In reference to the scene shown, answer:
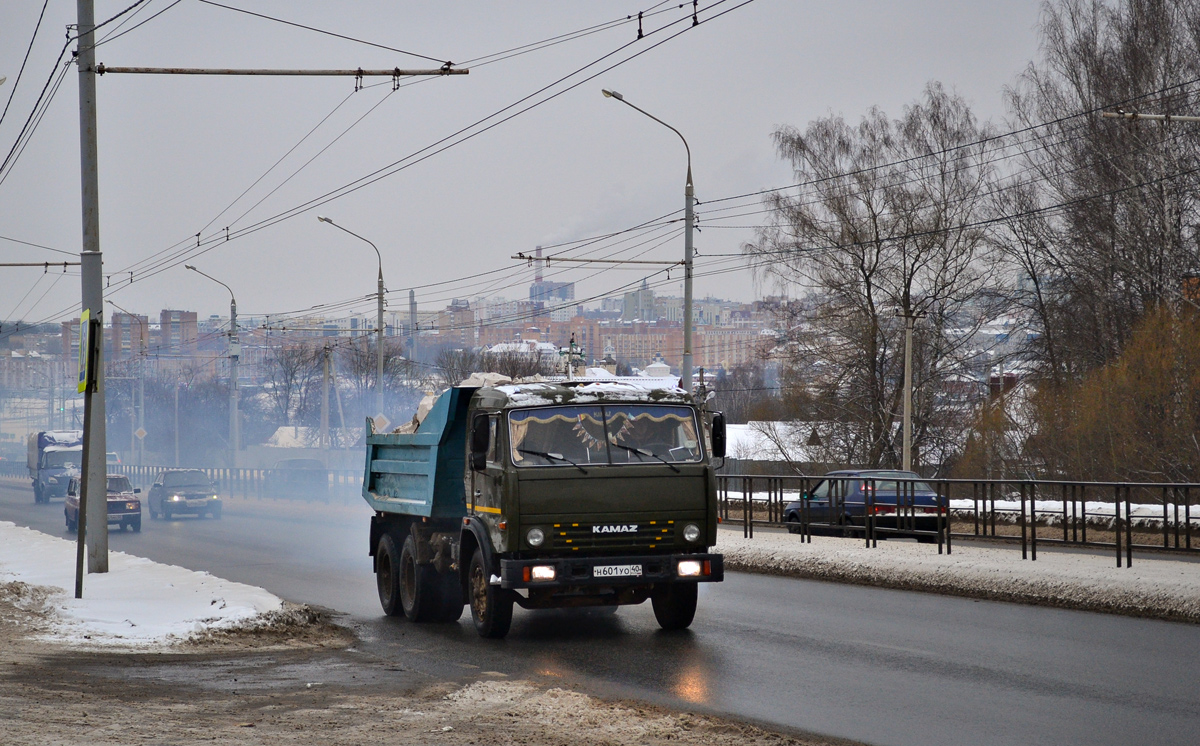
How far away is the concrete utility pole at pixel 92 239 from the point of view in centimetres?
1434

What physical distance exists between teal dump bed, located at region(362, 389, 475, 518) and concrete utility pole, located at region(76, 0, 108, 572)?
149 inches

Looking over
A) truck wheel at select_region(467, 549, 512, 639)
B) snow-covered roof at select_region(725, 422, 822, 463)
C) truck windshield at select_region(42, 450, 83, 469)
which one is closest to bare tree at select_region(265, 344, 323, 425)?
truck windshield at select_region(42, 450, 83, 469)

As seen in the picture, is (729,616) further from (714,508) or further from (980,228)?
(980,228)

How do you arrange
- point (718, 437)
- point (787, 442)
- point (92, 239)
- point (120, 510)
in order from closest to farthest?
1. point (718, 437)
2. point (92, 239)
3. point (120, 510)
4. point (787, 442)

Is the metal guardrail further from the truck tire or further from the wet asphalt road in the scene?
the truck tire

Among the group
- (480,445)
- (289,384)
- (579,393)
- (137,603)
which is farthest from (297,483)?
(289,384)

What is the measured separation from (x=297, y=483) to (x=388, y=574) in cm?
3647

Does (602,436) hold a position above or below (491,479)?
above

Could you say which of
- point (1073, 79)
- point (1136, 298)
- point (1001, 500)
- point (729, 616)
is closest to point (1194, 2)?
point (1073, 79)

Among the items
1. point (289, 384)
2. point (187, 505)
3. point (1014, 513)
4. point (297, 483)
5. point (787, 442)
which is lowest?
point (187, 505)

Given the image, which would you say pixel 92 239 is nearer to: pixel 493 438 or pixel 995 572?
pixel 493 438

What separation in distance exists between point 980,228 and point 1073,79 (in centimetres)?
674

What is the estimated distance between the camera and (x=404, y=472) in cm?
1327

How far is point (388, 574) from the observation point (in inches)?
538
